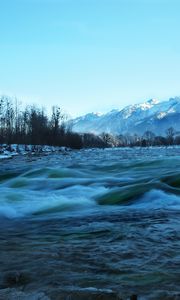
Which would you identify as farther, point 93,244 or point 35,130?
point 35,130

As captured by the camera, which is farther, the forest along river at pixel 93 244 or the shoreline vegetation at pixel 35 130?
the shoreline vegetation at pixel 35 130

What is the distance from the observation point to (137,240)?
16.9ft

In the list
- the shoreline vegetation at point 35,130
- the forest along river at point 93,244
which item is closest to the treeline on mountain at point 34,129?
the shoreline vegetation at point 35,130

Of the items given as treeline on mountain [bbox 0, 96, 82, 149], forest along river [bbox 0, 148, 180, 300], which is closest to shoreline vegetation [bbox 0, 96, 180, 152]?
treeline on mountain [bbox 0, 96, 82, 149]

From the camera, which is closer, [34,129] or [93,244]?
[93,244]

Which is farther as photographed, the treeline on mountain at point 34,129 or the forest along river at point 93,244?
the treeline on mountain at point 34,129

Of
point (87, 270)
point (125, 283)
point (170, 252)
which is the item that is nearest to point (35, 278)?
point (87, 270)

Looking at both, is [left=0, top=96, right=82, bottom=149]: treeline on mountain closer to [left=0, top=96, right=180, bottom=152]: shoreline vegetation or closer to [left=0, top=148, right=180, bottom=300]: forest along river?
[left=0, top=96, right=180, bottom=152]: shoreline vegetation

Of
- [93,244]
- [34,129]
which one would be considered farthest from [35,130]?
[93,244]

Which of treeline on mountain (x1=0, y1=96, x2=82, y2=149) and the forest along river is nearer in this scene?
the forest along river

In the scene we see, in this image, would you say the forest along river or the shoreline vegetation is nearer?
the forest along river

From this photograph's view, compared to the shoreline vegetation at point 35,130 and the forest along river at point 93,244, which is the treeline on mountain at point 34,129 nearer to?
the shoreline vegetation at point 35,130

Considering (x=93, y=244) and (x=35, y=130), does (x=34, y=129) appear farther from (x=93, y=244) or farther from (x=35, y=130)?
(x=93, y=244)

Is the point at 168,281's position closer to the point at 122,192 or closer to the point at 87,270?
the point at 87,270
